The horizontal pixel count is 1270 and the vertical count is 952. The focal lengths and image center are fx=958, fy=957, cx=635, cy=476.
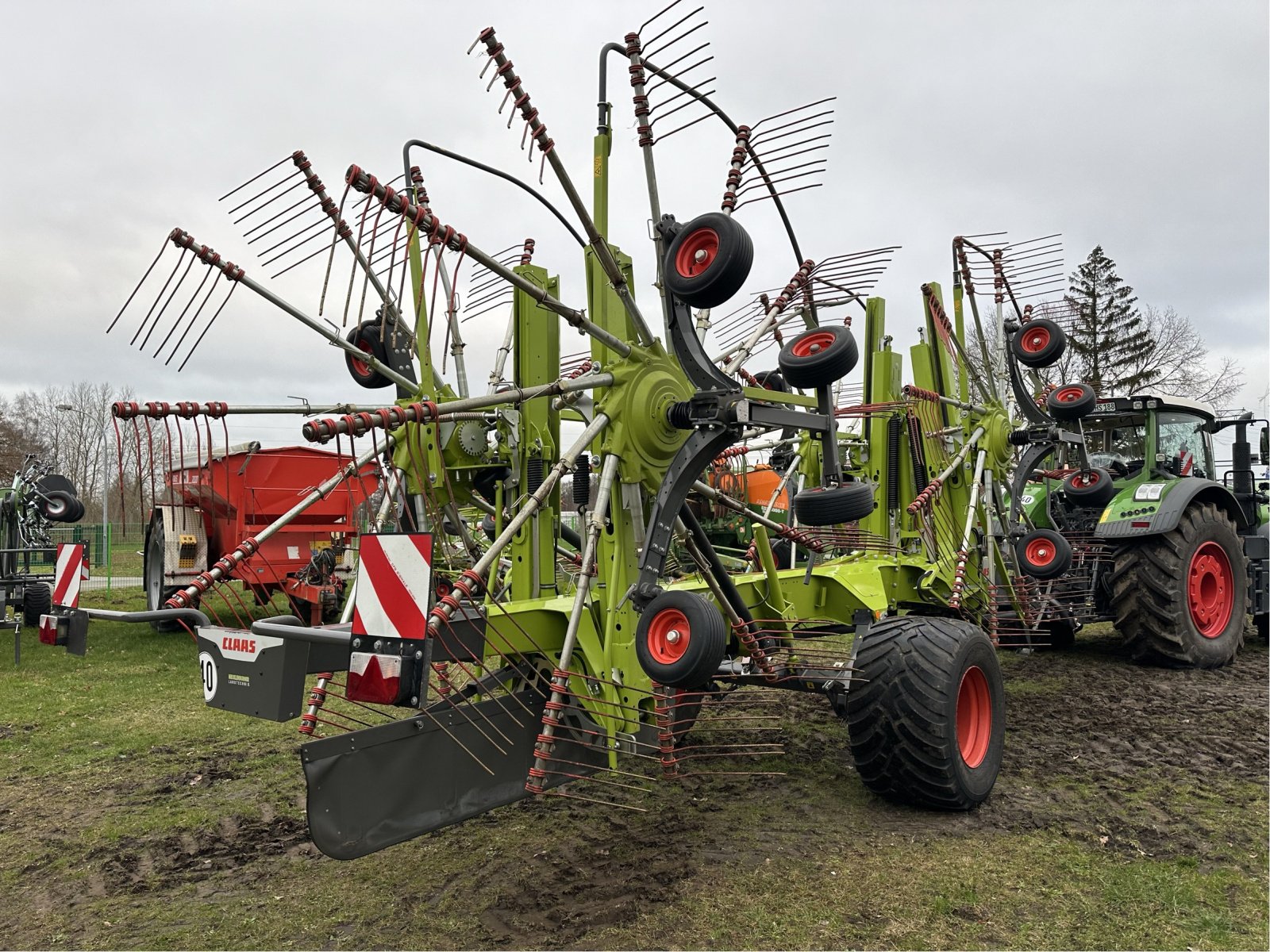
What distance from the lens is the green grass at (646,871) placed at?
3.27 m

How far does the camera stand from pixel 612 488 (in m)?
4.09

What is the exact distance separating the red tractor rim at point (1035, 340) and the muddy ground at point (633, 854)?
2.85 meters

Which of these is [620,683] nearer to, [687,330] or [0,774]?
[687,330]

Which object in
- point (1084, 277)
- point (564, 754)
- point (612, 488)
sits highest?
point (1084, 277)

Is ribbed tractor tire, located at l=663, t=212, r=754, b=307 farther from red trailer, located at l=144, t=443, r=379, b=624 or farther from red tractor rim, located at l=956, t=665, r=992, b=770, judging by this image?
red trailer, located at l=144, t=443, r=379, b=624

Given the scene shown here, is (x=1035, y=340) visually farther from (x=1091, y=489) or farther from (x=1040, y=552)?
(x=1091, y=489)

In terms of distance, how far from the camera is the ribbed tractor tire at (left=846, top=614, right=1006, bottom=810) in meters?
4.11

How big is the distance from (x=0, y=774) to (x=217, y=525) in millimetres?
5781

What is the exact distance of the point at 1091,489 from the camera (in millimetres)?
8203

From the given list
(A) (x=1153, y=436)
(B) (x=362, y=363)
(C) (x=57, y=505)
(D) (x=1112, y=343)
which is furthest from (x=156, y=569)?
(D) (x=1112, y=343)

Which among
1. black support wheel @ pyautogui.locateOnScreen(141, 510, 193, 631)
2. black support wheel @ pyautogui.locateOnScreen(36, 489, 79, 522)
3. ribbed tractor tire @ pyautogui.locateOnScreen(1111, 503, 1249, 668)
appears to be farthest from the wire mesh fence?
ribbed tractor tire @ pyautogui.locateOnScreen(1111, 503, 1249, 668)

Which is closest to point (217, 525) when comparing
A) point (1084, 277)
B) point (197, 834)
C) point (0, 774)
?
point (0, 774)

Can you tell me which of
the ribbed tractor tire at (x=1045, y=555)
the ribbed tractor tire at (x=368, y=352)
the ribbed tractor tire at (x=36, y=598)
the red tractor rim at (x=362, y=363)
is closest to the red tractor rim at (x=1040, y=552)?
the ribbed tractor tire at (x=1045, y=555)

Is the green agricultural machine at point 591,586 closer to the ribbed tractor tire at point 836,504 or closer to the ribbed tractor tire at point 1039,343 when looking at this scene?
the ribbed tractor tire at point 836,504
